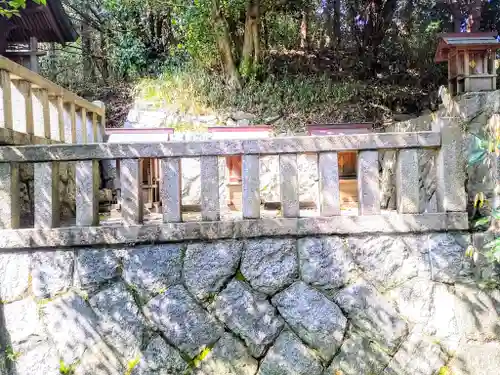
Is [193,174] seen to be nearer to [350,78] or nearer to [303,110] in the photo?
[303,110]

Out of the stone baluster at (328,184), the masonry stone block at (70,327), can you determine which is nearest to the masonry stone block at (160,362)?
the masonry stone block at (70,327)

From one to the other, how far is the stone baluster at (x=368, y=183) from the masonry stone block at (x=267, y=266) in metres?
0.67

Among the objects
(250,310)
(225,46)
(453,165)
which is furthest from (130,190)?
(225,46)

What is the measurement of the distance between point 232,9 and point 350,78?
325 centimetres

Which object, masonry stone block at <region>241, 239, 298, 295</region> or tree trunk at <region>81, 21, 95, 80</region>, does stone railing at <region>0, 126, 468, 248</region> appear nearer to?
masonry stone block at <region>241, 239, 298, 295</region>

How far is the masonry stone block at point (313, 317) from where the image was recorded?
2828mm

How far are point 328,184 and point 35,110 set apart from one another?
10.3 ft

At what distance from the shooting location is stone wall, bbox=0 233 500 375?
9.23 feet

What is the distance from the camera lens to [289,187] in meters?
2.89

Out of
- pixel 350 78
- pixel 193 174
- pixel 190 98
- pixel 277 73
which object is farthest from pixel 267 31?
pixel 193 174

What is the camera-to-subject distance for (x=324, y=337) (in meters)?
2.83

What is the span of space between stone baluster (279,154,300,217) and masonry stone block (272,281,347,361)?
1.76ft

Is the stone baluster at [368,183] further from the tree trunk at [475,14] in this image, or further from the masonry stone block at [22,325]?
the tree trunk at [475,14]

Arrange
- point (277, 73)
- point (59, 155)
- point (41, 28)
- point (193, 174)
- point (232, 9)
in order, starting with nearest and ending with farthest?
point (59, 155), point (193, 174), point (41, 28), point (232, 9), point (277, 73)
